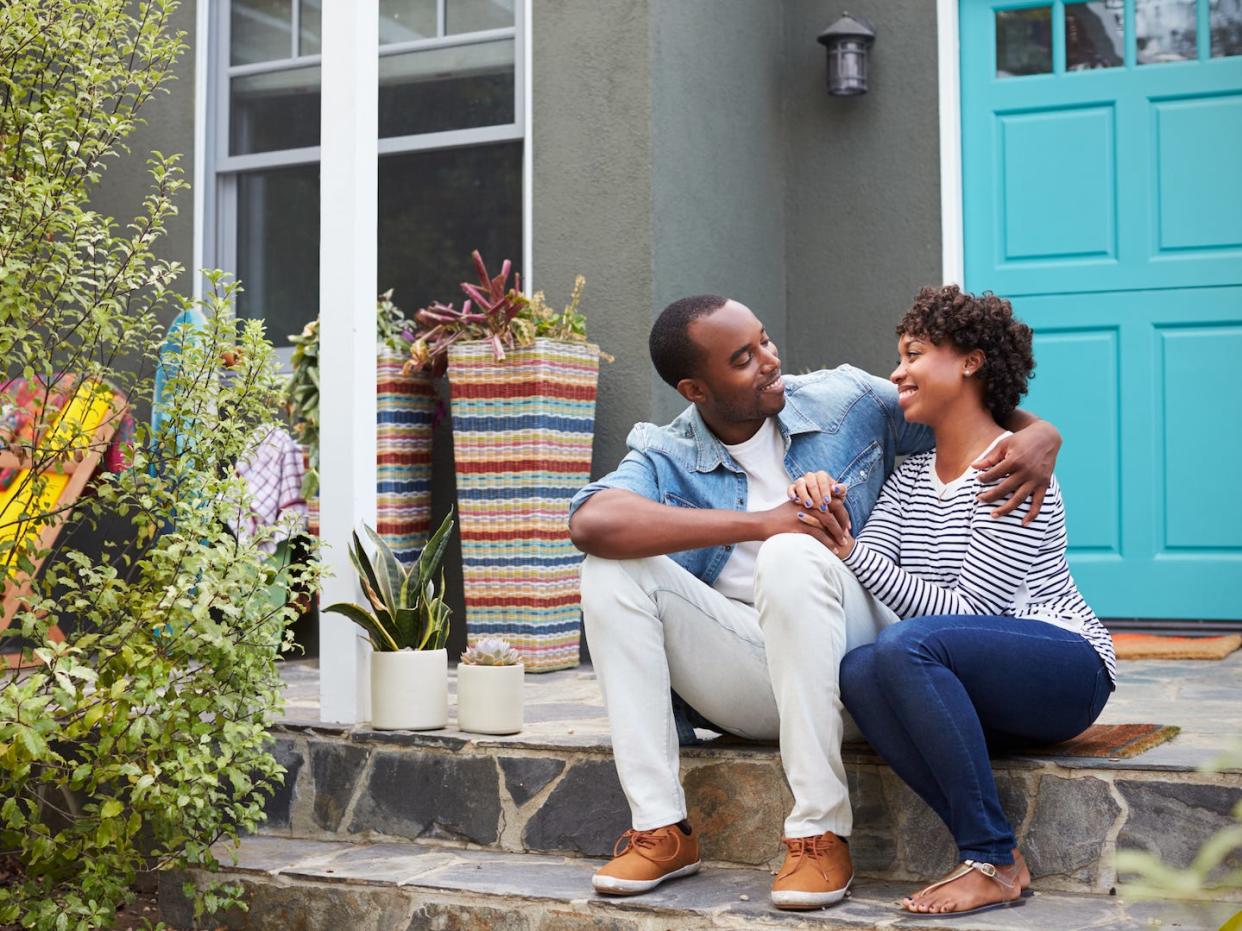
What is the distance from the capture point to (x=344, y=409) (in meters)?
3.28

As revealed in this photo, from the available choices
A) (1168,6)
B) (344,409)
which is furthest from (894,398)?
(1168,6)

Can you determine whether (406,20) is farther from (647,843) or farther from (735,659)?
(647,843)

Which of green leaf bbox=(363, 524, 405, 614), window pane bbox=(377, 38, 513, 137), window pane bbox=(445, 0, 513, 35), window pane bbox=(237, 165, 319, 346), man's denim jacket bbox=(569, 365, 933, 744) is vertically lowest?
green leaf bbox=(363, 524, 405, 614)

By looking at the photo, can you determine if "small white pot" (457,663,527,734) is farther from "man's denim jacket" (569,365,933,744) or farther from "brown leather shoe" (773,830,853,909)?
"brown leather shoe" (773,830,853,909)

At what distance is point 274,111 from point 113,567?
3.12 m

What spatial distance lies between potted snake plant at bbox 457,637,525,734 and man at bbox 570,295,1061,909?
0.45 metres

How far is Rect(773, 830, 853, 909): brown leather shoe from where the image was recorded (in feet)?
7.77

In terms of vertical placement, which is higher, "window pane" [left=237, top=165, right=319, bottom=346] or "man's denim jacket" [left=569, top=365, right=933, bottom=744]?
"window pane" [left=237, top=165, right=319, bottom=346]

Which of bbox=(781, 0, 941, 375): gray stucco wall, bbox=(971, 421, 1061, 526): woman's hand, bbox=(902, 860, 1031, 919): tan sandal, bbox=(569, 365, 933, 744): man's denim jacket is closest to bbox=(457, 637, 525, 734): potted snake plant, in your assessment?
bbox=(569, 365, 933, 744): man's denim jacket

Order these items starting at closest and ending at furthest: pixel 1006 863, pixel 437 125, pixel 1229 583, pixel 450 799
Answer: pixel 1006 863 → pixel 450 799 → pixel 1229 583 → pixel 437 125

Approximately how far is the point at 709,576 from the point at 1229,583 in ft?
8.44

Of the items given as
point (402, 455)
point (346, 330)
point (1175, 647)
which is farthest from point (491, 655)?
point (1175, 647)

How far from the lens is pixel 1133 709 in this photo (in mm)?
3213

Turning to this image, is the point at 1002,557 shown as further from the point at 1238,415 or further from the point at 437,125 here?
the point at 437,125
